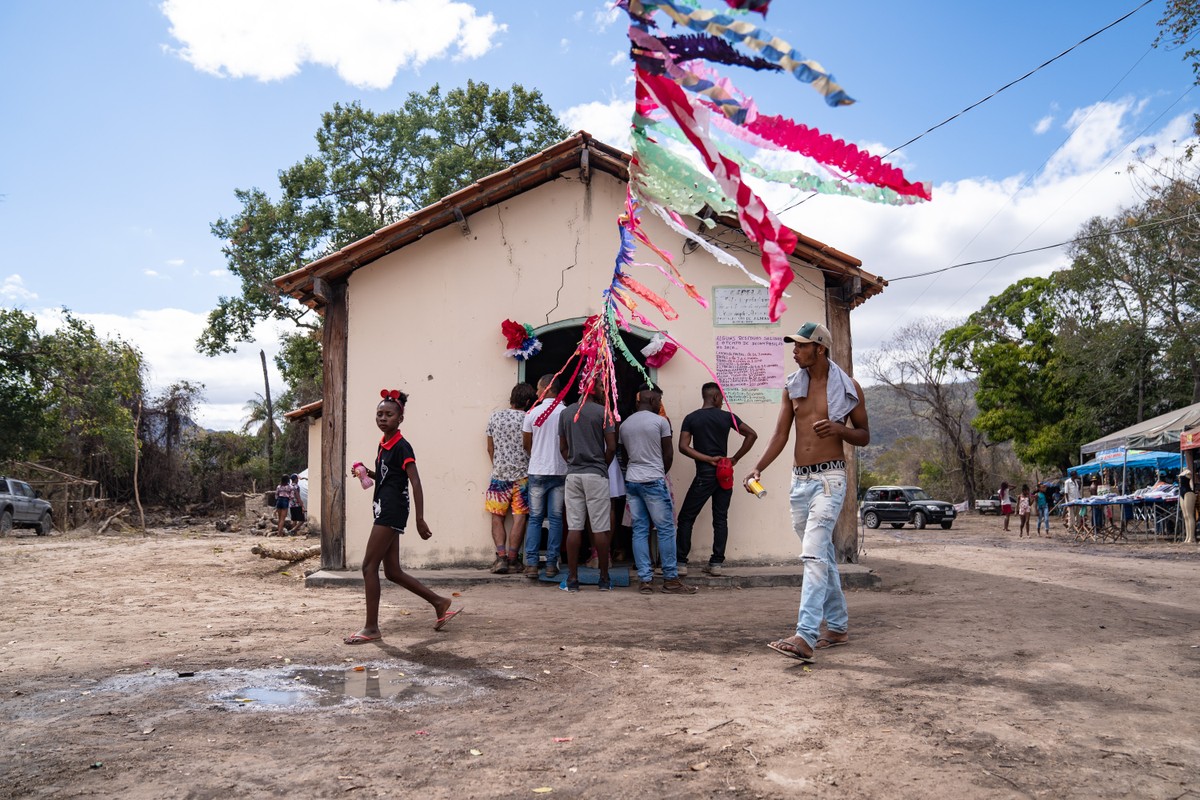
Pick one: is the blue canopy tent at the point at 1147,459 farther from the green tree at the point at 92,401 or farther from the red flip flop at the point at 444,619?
the green tree at the point at 92,401

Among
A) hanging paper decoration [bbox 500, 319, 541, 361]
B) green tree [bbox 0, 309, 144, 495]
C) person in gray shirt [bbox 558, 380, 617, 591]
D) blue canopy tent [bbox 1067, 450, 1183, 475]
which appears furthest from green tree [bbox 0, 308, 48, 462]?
blue canopy tent [bbox 1067, 450, 1183, 475]

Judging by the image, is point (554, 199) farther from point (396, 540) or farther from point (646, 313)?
point (396, 540)

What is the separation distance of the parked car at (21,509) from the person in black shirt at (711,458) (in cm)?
1787

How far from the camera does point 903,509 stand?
27.5 m

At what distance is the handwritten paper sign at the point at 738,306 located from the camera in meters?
8.74

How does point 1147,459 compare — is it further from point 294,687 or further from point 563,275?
point 294,687

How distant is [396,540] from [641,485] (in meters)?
2.58

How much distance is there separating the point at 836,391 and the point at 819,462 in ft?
1.53

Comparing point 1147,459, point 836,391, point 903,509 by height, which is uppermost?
point 836,391

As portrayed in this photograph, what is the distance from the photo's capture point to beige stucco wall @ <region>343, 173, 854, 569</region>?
8.60 m

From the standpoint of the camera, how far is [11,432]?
2252cm

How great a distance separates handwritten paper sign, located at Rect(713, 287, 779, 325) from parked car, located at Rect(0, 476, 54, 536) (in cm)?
1814

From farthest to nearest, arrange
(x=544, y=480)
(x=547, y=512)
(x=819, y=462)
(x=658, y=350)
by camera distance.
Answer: (x=658, y=350), (x=547, y=512), (x=544, y=480), (x=819, y=462)

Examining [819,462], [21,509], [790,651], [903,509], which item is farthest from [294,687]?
[903,509]
